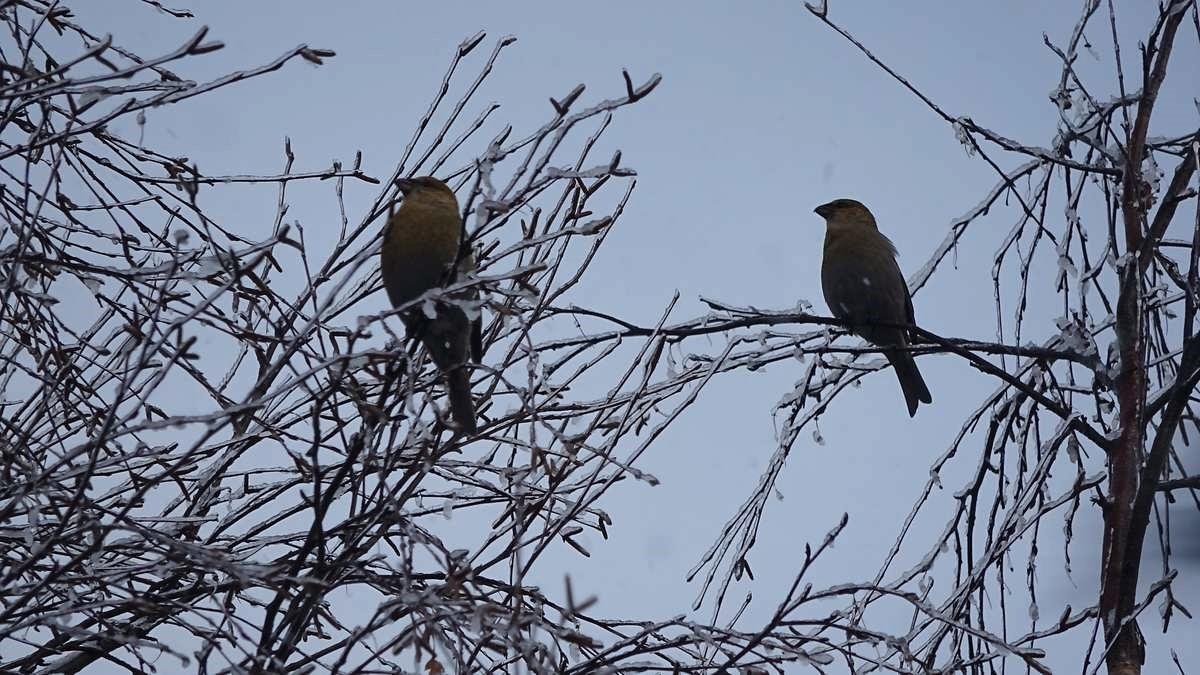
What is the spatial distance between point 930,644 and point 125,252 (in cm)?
256

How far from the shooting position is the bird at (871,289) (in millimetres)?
5547

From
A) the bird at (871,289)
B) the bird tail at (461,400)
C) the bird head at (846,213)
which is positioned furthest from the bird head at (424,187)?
the bird head at (846,213)

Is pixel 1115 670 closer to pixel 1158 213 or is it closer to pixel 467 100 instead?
pixel 1158 213

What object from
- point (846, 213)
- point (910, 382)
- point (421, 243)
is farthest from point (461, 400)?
point (846, 213)

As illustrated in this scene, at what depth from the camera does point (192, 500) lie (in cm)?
360

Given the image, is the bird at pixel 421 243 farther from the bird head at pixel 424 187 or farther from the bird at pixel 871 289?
the bird at pixel 871 289

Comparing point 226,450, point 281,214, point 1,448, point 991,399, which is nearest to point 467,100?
point 281,214

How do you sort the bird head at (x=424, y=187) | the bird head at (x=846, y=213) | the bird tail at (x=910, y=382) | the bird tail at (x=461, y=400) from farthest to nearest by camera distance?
the bird head at (x=846, y=213)
the bird tail at (x=910, y=382)
the bird head at (x=424, y=187)
the bird tail at (x=461, y=400)

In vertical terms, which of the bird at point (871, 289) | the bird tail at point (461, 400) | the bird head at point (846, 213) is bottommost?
the bird tail at point (461, 400)

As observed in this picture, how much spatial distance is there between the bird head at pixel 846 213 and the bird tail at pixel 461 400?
2.91 m

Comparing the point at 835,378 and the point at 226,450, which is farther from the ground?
the point at 835,378

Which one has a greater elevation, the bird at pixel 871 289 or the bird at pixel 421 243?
the bird at pixel 871 289

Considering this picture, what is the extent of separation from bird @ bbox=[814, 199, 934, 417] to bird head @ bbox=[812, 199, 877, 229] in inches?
3.2

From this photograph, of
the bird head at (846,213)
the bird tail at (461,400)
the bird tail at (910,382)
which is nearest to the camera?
the bird tail at (461,400)
